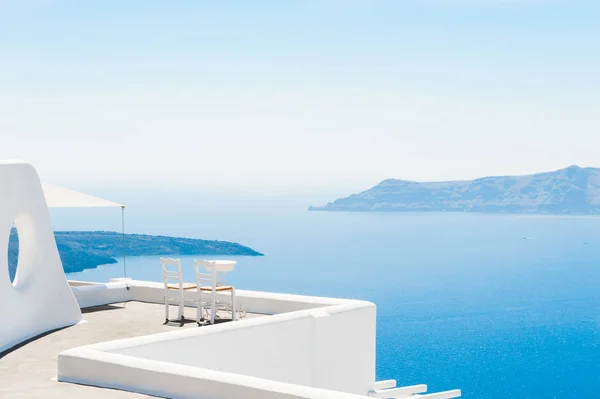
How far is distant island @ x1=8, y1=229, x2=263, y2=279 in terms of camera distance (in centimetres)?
9931

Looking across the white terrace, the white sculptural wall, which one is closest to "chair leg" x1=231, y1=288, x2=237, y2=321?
the white terrace

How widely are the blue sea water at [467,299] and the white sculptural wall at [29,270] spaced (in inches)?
1280

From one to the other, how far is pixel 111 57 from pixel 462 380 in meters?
50.4

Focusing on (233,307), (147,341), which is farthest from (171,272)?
(147,341)

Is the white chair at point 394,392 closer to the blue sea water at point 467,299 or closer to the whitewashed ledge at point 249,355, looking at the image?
the whitewashed ledge at point 249,355

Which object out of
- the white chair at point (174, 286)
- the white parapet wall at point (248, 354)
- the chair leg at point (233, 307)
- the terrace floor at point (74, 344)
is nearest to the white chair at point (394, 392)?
the white parapet wall at point (248, 354)

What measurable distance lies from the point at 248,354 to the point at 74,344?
6.57 ft

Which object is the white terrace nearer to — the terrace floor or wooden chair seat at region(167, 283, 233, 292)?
the terrace floor

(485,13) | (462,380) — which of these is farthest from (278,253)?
(462,380)

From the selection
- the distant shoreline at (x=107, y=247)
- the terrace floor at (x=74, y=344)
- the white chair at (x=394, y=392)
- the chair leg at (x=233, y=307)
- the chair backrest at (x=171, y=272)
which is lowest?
the distant shoreline at (x=107, y=247)

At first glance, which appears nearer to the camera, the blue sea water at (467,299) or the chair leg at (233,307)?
the chair leg at (233,307)

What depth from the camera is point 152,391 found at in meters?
7.30

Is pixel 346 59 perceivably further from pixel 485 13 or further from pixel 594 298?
pixel 594 298

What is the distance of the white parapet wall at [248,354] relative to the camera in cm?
711
